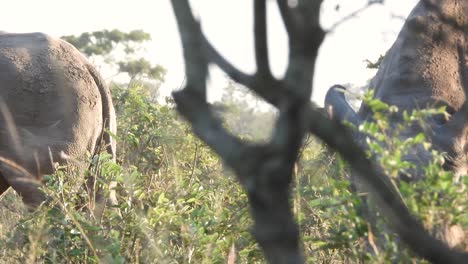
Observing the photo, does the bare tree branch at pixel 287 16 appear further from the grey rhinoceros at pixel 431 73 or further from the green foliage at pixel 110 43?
the green foliage at pixel 110 43

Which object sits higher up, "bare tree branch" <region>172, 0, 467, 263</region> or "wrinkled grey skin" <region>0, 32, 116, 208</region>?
"bare tree branch" <region>172, 0, 467, 263</region>

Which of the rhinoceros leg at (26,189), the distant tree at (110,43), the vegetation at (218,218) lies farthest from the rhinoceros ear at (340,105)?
the distant tree at (110,43)

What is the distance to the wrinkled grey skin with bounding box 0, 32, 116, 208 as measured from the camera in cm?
679

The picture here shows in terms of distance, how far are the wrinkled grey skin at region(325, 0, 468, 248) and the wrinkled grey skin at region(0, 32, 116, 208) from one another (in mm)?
2744

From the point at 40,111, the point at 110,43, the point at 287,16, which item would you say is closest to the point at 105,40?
the point at 110,43

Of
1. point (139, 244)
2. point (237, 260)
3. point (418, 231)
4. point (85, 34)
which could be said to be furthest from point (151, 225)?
point (85, 34)

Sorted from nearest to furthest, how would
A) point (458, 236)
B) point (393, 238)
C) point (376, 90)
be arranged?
point (393, 238), point (458, 236), point (376, 90)

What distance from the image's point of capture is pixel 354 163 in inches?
66.1

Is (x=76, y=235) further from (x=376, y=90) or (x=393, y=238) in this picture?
(x=393, y=238)

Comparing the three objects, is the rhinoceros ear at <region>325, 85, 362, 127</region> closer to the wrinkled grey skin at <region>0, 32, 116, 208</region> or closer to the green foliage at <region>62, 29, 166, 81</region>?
the wrinkled grey skin at <region>0, 32, 116, 208</region>

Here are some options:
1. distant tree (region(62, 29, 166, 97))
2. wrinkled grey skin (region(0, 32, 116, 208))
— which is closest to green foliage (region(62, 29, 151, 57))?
distant tree (region(62, 29, 166, 97))

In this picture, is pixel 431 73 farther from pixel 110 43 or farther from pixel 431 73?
pixel 110 43

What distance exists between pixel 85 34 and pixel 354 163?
21.9 meters

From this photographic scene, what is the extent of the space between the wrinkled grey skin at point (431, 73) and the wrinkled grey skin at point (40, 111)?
2.74m
